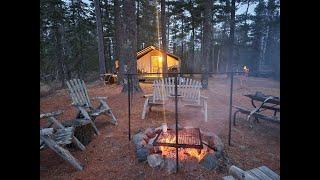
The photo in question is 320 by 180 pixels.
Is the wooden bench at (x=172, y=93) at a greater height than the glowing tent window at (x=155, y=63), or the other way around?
the glowing tent window at (x=155, y=63)

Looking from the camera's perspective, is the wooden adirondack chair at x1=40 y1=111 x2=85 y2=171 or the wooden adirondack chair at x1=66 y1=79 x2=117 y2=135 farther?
the wooden adirondack chair at x1=66 y1=79 x2=117 y2=135

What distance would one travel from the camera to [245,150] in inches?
209

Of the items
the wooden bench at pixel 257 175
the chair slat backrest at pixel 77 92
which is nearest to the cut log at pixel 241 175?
the wooden bench at pixel 257 175

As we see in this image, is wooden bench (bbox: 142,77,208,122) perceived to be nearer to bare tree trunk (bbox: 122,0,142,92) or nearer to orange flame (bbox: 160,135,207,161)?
orange flame (bbox: 160,135,207,161)

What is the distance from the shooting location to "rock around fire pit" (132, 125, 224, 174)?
4426 mm

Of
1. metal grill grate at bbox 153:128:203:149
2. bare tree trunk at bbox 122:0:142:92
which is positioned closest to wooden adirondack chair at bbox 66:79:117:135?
metal grill grate at bbox 153:128:203:149

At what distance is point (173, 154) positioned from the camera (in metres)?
4.86

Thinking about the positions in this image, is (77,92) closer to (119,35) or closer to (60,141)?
(60,141)

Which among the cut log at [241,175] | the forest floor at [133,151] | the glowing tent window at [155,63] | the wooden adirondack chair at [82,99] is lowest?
the forest floor at [133,151]

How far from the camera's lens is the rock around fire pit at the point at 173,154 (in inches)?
174

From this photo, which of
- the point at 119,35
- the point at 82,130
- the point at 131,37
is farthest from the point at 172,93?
the point at 119,35

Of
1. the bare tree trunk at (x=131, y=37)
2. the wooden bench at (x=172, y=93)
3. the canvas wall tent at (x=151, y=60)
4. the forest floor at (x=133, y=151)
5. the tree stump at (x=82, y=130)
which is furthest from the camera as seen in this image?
the canvas wall tent at (x=151, y=60)

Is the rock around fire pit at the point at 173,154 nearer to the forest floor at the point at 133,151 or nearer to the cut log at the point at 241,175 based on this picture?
the forest floor at the point at 133,151
